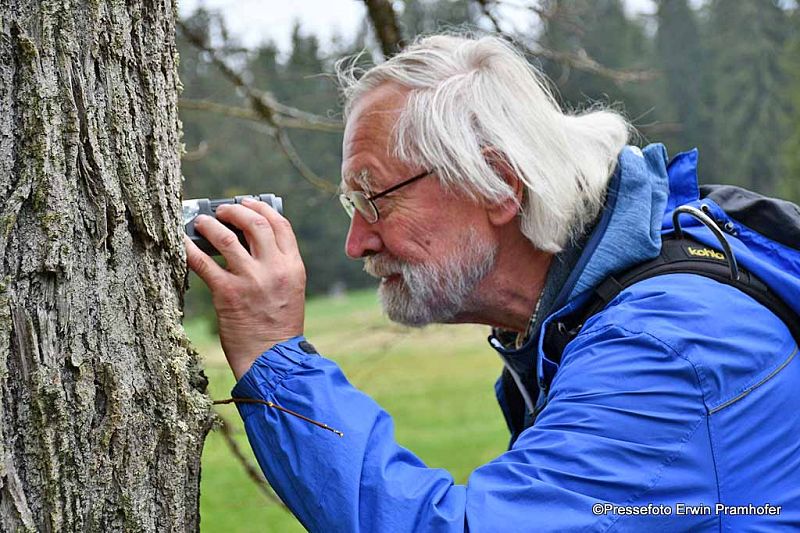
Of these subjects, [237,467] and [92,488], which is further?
[237,467]

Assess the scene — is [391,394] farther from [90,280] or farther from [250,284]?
[90,280]

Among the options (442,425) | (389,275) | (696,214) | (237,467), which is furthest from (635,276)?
(442,425)

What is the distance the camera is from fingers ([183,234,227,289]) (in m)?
1.88

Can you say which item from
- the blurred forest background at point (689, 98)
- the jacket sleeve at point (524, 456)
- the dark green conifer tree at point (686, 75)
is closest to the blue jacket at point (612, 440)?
the jacket sleeve at point (524, 456)

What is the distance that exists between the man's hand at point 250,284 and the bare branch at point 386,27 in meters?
1.87

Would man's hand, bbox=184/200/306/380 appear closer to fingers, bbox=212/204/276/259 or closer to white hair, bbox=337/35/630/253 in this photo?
fingers, bbox=212/204/276/259

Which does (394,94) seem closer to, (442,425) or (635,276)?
(635,276)

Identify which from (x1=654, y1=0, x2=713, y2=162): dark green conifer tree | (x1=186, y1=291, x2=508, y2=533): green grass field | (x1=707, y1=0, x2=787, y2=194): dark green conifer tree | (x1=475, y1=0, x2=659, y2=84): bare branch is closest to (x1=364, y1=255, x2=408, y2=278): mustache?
(x1=186, y1=291, x2=508, y2=533): green grass field

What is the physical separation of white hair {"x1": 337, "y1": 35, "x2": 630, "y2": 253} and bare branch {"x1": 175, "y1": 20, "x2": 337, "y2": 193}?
5.31 ft

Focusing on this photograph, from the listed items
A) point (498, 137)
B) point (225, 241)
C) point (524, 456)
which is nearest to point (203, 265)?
point (225, 241)

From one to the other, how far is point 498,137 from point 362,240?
47 centimetres

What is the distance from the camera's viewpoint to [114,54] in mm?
1669

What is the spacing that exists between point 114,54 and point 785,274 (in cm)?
146

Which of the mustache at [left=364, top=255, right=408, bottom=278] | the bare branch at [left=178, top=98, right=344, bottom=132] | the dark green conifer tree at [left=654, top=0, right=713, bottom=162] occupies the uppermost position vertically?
the dark green conifer tree at [left=654, top=0, right=713, bottom=162]
